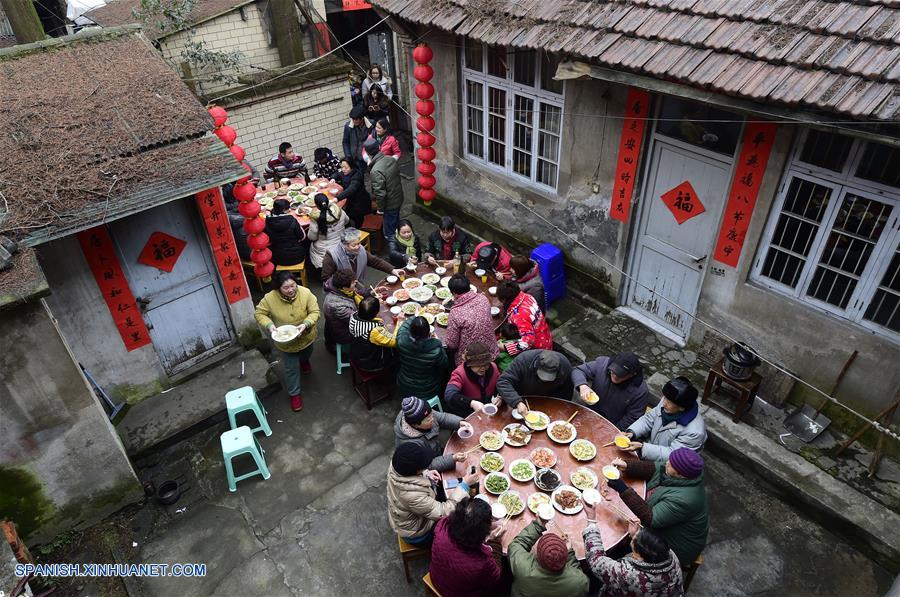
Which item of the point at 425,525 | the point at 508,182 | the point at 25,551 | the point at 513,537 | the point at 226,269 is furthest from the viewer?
the point at 508,182

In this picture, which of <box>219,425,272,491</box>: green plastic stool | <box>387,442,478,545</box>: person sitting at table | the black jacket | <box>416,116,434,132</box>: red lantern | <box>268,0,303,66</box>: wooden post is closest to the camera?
<box>387,442,478,545</box>: person sitting at table

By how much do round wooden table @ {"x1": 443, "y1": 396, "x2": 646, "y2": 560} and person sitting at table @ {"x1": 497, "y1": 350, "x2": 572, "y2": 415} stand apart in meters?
0.14

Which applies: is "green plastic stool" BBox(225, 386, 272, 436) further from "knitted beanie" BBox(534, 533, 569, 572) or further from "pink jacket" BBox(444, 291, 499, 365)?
"knitted beanie" BBox(534, 533, 569, 572)

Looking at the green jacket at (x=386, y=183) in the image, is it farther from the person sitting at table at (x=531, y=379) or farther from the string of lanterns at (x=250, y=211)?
the person sitting at table at (x=531, y=379)

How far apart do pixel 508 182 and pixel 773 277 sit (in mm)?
4896

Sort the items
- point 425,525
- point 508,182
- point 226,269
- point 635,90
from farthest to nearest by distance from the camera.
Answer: point 508,182, point 226,269, point 635,90, point 425,525

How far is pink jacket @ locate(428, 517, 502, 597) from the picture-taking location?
5.00 metres

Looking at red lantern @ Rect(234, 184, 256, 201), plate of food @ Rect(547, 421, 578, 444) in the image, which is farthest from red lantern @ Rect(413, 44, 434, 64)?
plate of food @ Rect(547, 421, 578, 444)

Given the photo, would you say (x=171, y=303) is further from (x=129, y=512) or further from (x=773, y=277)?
(x=773, y=277)

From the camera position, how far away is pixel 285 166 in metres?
12.9

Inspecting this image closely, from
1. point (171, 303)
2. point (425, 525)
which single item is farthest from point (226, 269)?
point (425, 525)

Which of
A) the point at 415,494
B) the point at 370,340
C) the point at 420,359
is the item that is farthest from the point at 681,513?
the point at 370,340

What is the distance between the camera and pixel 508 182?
35.8ft

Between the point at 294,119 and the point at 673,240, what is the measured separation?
33.0 feet
